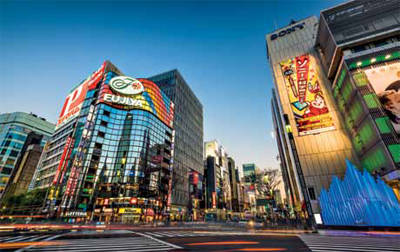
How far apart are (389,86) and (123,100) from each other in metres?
Answer: 62.9

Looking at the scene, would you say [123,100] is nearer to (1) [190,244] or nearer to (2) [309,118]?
(2) [309,118]

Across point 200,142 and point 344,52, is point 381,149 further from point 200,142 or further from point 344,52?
point 200,142

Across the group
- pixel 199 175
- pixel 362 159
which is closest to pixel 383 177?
pixel 362 159

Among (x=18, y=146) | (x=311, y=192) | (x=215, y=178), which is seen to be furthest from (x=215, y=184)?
(x=18, y=146)

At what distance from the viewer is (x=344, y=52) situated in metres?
32.1

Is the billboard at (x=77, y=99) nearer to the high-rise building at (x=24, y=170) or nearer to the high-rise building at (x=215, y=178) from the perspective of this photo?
the high-rise building at (x=24, y=170)

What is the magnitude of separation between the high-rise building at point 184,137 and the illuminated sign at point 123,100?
67.3 feet

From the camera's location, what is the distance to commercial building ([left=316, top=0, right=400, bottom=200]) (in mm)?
24281

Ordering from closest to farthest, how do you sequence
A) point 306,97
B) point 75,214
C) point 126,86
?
point 306,97 → point 75,214 → point 126,86

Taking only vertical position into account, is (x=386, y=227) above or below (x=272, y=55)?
below

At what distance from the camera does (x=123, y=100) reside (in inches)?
2323

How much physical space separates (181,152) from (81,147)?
35.9 meters

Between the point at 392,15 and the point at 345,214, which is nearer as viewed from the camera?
the point at 345,214

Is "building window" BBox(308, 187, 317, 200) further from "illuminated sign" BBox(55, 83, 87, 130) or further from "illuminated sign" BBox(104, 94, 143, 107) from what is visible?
"illuminated sign" BBox(55, 83, 87, 130)
